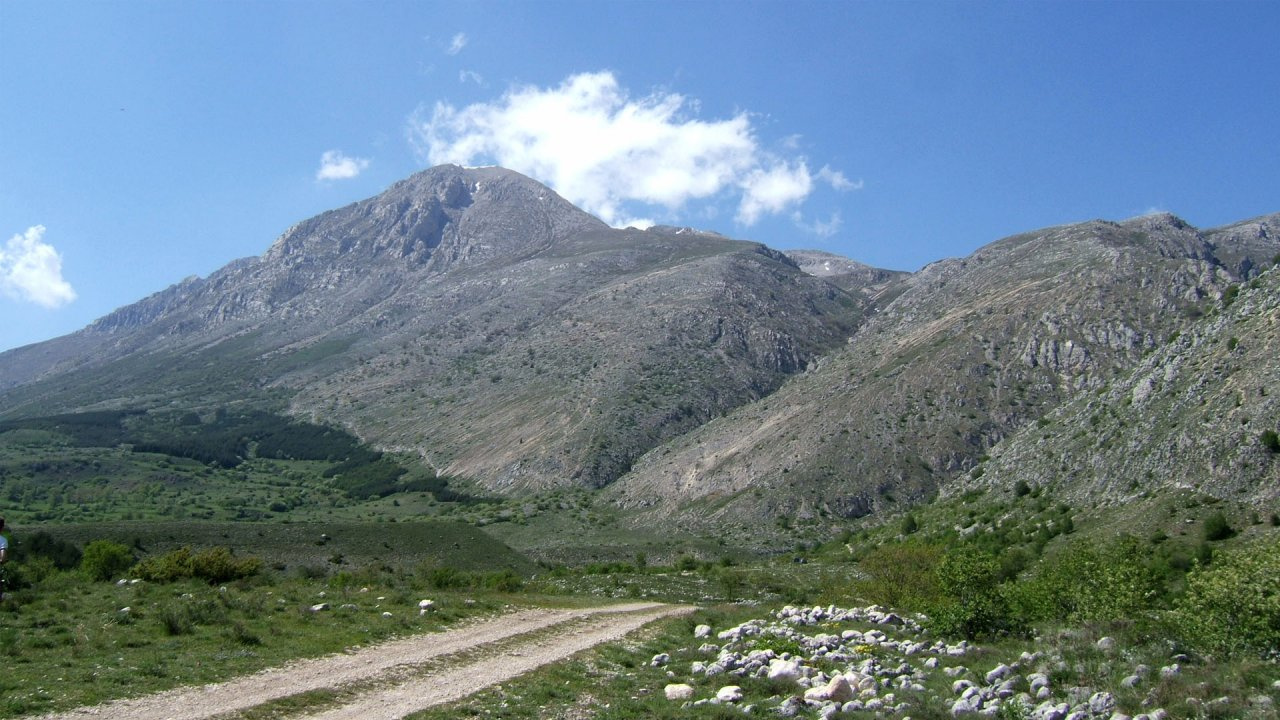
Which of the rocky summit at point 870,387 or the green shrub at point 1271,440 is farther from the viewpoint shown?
the rocky summit at point 870,387

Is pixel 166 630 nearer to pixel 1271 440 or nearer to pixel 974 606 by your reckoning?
pixel 974 606

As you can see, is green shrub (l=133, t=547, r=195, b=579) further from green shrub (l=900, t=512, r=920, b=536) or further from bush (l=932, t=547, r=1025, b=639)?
green shrub (l=900, t=512, r=920, b=536)

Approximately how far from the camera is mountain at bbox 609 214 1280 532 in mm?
86625

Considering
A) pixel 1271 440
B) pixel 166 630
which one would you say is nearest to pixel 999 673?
pixel 166 630

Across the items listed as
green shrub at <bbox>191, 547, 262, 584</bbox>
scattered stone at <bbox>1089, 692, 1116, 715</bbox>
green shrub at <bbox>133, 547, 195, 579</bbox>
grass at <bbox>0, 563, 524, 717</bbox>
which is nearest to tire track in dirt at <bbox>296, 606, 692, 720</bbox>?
grass at <bbox>0, 563, 524, 717</bbox>

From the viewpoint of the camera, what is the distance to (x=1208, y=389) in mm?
53031

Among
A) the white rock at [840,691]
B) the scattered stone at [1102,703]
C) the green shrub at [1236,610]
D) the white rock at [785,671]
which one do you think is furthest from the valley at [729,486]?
the white rock at [840,691]

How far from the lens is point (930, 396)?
93875 millimetres

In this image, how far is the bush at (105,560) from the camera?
38.3 metres

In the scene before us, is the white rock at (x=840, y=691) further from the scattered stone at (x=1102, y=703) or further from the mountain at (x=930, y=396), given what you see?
the mountain at (x=930, y=396)

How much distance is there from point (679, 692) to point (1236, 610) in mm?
11711

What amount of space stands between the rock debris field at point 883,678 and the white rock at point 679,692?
0.07 feet

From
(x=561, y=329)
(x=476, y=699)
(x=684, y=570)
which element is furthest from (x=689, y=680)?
(x=561, y=329)

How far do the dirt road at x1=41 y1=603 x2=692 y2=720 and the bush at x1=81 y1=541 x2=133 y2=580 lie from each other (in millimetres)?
22914
